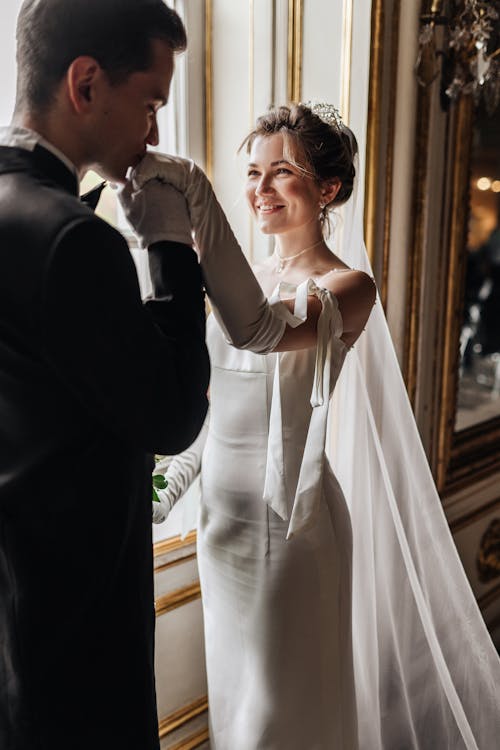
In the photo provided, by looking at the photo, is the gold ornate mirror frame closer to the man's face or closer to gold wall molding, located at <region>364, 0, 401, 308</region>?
gold wall molding, located at <region>364, 0, 401, 308</region>

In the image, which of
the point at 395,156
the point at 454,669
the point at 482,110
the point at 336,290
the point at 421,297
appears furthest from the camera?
the point at 482,110

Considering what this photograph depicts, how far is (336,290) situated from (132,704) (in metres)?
0.80

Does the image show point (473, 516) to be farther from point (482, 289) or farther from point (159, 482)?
point (159, 482)

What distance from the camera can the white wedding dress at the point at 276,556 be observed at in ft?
4.34

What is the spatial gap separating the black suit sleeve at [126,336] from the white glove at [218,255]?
0.09 m

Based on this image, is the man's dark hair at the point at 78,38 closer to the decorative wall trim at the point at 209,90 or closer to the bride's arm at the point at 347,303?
the bride's arm at the point at 347,303

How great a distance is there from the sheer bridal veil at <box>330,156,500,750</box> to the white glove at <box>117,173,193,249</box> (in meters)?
0.85

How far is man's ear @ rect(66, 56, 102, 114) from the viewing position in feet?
2.34

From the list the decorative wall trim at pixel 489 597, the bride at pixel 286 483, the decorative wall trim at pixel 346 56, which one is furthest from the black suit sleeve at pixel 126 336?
the decorative wall trim at pixel 489 597

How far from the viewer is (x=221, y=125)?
178 cm

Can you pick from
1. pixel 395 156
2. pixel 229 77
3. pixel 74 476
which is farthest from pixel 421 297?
pixel 74 476

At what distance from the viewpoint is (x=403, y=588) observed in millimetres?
1685

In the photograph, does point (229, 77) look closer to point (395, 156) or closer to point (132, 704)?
point (395, 156)

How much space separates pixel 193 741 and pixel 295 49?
1902 millimetres
